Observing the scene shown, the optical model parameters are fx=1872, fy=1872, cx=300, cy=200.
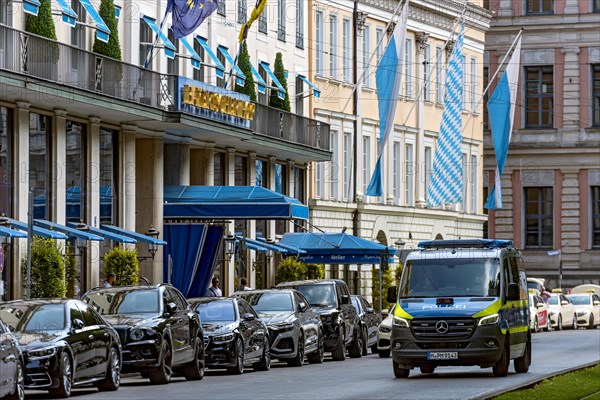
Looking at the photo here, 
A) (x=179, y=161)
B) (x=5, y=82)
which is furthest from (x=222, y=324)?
(x=179, y=161)

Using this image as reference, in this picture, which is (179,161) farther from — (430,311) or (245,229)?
(430,311)

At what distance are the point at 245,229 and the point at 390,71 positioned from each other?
7061 mm

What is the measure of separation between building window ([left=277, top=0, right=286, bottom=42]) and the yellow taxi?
2038 centimetres

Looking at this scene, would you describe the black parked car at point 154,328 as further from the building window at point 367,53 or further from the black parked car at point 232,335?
the building window at point 367,53

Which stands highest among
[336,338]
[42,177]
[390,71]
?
[390,71]

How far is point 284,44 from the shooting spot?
6538 cm

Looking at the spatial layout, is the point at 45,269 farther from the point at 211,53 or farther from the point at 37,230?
the point at 211,53

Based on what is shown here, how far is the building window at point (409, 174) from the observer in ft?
258

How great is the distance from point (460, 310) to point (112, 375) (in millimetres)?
6480

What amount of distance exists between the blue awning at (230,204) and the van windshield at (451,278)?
1745cm

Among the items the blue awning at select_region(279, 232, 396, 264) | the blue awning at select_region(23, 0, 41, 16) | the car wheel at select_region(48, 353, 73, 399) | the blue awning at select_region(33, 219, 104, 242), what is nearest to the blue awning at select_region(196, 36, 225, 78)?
the blue awning at select_region(279, 232, 396, 264)

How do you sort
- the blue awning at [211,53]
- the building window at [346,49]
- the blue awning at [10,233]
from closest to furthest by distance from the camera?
the blue awning at [10,233] → the blue awning at [211,53] → the building window at [346,49]

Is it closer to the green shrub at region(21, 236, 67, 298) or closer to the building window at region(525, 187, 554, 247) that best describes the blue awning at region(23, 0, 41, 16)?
the green shrub at region(21, 236, 67, 298)

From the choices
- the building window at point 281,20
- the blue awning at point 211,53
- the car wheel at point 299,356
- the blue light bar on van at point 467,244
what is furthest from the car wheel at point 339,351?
the building window at point 281,20
